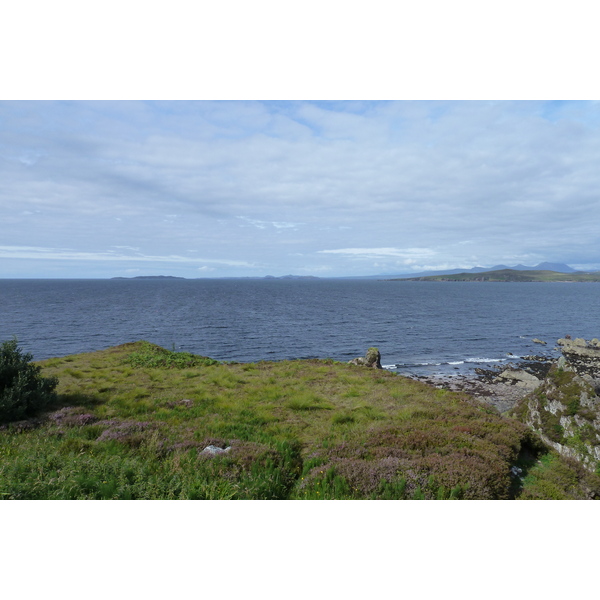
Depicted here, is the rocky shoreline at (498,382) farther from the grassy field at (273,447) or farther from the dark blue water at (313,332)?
the grassy field at (273,447)

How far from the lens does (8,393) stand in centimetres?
1310

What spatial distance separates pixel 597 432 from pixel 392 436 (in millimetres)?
11644

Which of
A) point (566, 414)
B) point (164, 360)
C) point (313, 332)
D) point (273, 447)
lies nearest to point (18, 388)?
point (273, 447)

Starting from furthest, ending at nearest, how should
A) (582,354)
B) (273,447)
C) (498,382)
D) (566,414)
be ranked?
(582,354) < (498,382) < (566,414) < (273,447)

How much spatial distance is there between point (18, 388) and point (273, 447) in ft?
35.6

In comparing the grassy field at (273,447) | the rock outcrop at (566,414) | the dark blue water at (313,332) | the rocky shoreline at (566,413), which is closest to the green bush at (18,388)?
the grassy field at (273,447)

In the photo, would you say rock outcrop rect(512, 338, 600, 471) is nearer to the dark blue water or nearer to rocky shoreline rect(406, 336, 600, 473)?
rocky shoreline rect(406, 336, 600, 473)

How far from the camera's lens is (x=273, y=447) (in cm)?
1037

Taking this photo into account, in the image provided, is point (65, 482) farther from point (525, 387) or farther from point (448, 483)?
point (525, 387)

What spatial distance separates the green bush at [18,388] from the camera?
12828 mm

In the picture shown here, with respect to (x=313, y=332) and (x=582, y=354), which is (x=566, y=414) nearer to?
(x=582, y=354)

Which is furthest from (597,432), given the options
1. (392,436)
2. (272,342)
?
(272,342)

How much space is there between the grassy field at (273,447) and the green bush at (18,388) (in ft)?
2.40

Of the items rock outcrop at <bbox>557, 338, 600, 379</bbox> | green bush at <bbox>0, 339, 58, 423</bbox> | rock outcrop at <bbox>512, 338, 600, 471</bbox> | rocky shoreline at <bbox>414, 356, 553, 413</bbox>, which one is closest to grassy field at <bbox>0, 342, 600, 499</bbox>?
green bush at <bbox>0, 339, 58, 423</bbox>
